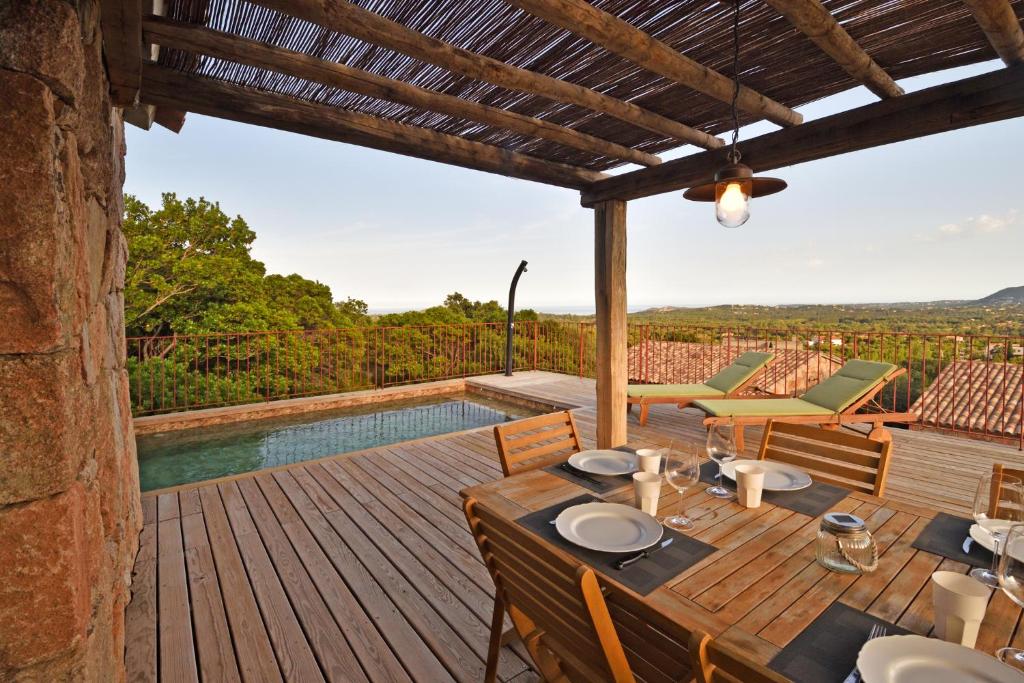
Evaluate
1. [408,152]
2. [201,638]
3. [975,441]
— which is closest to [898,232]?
[975,441]

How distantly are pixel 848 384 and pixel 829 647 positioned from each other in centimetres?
414

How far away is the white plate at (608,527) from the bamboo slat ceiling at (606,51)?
1739 mm

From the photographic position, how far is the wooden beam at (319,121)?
203 cm

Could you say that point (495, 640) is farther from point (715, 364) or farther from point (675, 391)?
point (715, 364)

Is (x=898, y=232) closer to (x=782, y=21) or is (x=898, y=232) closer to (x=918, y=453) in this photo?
(x=918, y=453)

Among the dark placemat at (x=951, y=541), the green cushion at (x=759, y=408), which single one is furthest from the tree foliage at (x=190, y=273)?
the dark placemat at (x=951, y=541)

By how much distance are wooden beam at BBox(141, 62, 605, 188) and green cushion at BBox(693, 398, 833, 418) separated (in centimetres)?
261

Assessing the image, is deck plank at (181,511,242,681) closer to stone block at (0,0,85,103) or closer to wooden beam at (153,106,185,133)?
stone block at (0,0,85,103)

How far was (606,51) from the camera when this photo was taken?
206 cm

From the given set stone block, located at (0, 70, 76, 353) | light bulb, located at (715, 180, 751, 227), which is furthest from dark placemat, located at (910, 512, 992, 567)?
stone block, located at (0, 70, 76, 353)

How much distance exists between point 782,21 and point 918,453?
12.6 feet

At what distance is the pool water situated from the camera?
423cm

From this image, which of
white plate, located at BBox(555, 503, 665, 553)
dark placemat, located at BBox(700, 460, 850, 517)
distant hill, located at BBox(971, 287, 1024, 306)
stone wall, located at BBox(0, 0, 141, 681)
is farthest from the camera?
distant hill, located at BBox(971, 287, 1024, 306)

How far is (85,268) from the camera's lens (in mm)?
1214
